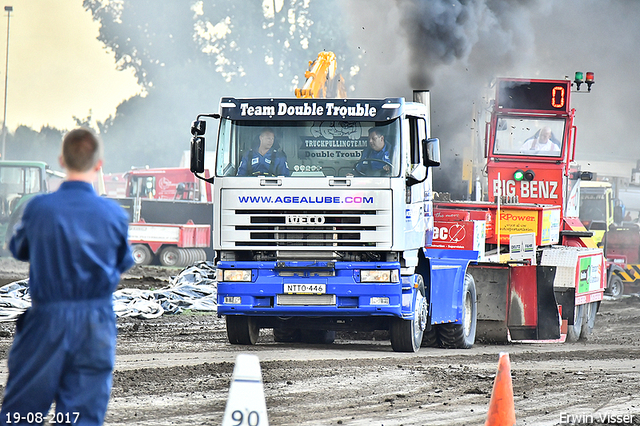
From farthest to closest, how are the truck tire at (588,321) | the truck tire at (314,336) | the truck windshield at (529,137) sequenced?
the truck windshield at (529,137) → the truck tire at (588,321) → the truck tire at (314,336)

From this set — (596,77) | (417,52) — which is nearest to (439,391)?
(417,52)

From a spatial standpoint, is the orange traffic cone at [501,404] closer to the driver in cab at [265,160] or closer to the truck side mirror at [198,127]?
the driver in cab at [265,160]

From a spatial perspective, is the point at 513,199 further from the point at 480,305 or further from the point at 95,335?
the point at 95,335

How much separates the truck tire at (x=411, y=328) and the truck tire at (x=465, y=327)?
3.45 ft

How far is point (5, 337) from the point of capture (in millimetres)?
13438

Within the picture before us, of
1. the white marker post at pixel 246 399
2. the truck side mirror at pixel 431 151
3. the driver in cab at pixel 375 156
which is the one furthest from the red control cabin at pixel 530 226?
the white marker post at pixel 246 399

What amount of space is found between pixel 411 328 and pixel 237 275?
2308 mm

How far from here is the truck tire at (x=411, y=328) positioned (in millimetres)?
12344

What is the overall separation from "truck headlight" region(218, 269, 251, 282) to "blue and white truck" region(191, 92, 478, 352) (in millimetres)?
12

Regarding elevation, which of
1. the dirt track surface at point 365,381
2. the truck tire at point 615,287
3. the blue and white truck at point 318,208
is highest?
the blue and white truck at point 318,208

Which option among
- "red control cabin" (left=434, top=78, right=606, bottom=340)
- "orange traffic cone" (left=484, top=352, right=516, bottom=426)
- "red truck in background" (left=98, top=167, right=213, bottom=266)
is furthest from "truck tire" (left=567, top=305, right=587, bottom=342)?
"red truck in background" (left=98, top=167, right=213, bottom=266)

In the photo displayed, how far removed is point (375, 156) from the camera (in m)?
11.7

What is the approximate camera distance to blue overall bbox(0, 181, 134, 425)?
14.6 ft

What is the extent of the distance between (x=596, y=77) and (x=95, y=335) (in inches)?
1415
